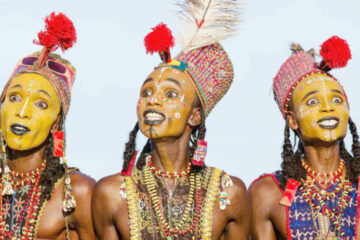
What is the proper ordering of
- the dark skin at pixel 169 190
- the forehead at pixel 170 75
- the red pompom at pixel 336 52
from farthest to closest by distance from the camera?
1. the red pompom at pixel 336 52
2. the forehead at pixel 170 75
3. the dark skin at pixel 169 190

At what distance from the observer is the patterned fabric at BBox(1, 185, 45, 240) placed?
8031 mm

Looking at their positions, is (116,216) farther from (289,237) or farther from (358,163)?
(358,163)

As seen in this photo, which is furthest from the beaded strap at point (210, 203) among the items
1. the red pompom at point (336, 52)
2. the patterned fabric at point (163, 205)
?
the red pompom at point (336, 52)

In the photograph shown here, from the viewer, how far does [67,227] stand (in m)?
8.13

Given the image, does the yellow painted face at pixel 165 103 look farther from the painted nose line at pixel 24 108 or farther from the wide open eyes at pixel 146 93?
the painted nose line at pixel 24 108

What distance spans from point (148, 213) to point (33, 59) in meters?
2.42

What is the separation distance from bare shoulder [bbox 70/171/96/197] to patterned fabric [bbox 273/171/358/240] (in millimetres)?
2302

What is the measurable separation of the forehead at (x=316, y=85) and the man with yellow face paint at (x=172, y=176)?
3.11 feet

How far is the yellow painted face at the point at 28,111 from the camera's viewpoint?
8.09 m

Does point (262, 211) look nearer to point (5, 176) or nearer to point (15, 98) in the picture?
point (5, 176)

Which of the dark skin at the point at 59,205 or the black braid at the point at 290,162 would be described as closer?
the dark skin at the point at 59,205

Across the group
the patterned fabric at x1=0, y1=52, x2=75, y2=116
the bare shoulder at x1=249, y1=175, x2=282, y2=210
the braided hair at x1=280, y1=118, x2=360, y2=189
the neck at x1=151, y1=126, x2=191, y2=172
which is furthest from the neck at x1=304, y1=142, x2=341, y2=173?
the patterned fabric at x1=0, y1=52, x2=75, y2=116

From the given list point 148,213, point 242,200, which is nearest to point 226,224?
point 242,200

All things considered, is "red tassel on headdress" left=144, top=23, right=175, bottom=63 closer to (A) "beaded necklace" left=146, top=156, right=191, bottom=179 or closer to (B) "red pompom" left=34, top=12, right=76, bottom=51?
(B) "red pompom" left=34, top=12, right=76, bottom=51
